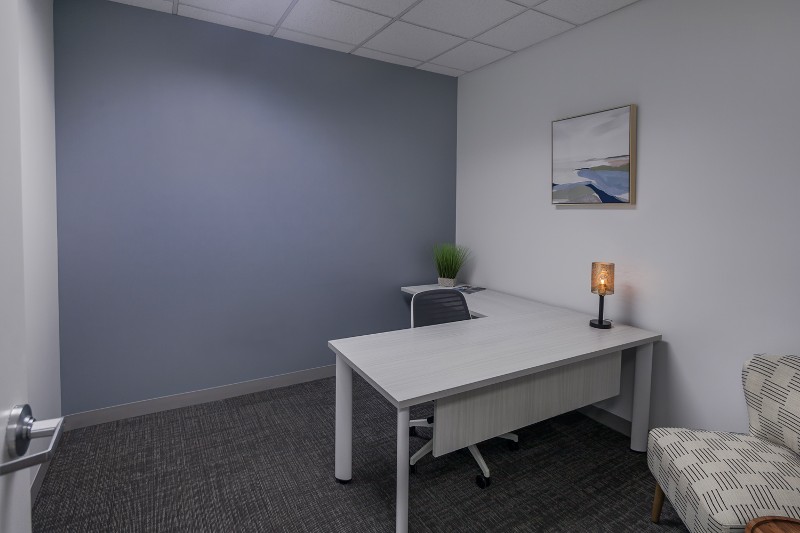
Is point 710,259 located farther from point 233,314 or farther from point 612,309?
point 233,314

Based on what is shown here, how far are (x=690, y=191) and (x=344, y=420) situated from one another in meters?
2.12

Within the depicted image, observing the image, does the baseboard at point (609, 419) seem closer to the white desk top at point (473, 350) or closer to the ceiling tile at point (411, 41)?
the white desk top at point (473, 350)

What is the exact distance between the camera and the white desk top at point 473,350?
67.0 inches

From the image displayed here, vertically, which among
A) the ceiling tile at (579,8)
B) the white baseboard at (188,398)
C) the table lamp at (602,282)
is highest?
the ceiling tile at (579,8)

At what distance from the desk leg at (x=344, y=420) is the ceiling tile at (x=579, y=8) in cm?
232

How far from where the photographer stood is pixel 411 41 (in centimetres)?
305

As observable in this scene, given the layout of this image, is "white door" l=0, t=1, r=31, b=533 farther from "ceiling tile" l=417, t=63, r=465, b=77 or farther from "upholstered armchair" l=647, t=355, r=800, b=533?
"ceiling tile" l=417, t=63, r=465, b=77

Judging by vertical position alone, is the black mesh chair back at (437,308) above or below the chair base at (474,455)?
above

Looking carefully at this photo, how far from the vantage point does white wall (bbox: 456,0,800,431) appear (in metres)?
1.92

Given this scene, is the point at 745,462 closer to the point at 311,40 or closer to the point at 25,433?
the point at 25,433

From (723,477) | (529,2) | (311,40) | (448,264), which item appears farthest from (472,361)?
(311,40)

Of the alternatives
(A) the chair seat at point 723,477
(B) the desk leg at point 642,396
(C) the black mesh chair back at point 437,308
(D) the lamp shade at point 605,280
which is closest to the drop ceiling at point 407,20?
(D) the lamp shade at point 605,280

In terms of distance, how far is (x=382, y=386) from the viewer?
1.65m

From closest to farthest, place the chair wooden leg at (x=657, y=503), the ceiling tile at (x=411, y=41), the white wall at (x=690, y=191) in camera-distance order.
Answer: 1. the chair wooden leg at (x=657, y=503)
2. the white wall at (x=690, y=191)
3. the ceiling tile at (x=411, y=41)
